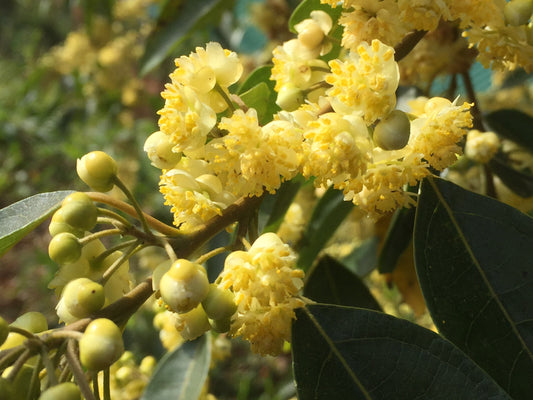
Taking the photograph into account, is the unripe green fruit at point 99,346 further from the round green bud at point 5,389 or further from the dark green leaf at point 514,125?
the dark green leaf at point 514,125

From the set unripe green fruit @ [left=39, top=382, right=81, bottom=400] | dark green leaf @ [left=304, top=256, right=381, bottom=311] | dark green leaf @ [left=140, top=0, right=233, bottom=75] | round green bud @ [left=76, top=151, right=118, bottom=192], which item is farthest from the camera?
dark green leaf @ [left=140, top=0, right=233, bottom=75]

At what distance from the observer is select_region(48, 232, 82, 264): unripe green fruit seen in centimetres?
63

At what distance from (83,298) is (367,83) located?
423 mm

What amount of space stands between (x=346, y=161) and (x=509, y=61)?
15.7 inches

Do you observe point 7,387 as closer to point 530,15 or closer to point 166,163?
point 166,163

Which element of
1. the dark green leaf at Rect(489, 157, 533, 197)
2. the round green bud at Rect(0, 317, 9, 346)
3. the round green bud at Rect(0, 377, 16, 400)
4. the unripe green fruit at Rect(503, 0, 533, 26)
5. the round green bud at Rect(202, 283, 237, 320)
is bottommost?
the dark green leaf at Rect(489, 157, 533, 197)

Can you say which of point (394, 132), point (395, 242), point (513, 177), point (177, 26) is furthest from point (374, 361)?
point (177, 26)

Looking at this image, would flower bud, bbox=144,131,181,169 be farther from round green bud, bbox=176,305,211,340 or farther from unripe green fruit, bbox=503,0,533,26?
unripe green fruit, bbox=503,0,533,26

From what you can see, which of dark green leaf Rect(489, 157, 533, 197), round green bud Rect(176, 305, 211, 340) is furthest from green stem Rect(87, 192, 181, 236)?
dark green leaf Rect(489, 157, 533, 197)

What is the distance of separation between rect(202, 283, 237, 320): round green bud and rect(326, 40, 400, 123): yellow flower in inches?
10.9

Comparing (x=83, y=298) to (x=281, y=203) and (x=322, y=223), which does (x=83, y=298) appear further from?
(x=322, y=223)

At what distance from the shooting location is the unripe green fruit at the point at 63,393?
0.49m

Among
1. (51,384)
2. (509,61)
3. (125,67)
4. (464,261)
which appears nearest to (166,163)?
(51,384)

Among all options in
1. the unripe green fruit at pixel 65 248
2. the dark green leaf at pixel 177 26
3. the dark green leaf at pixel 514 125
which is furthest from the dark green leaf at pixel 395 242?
the dark green leaf at pixel 177 26
